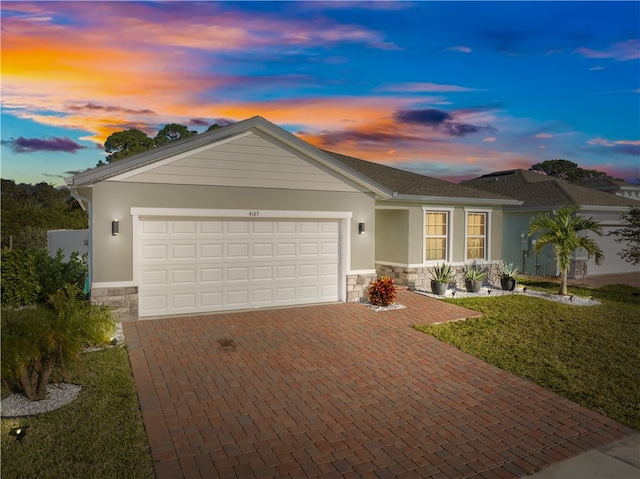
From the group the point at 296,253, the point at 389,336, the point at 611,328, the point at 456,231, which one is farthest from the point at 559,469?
the point at 456,231

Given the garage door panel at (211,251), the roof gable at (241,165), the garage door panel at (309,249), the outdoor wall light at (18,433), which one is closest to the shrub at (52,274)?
the roof gable at (241,165)

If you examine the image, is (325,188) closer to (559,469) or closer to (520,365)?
(520,365)

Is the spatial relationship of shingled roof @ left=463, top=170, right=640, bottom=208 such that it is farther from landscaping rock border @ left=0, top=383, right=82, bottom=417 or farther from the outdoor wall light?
the outdoor wall light

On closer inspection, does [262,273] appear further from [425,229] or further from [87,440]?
[87,440]

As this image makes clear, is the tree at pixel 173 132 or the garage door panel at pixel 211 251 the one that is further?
the tree at pixel 173 132

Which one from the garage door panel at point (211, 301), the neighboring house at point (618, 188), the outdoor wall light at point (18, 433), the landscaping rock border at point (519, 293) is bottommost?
the outdoor wall light at point (18, 433)

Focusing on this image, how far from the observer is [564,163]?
199 feet

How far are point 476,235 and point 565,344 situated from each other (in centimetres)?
748

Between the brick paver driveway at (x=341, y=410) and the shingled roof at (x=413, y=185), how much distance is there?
656 centimetres

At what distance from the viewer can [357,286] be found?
1214 cm

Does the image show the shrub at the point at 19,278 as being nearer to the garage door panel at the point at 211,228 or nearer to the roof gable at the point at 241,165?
the roof gable at the point at 241,165

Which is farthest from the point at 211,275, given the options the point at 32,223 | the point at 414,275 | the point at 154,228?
the point at 32,223

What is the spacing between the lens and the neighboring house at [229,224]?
9469 mm

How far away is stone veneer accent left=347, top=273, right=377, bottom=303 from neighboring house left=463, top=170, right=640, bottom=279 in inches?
397
